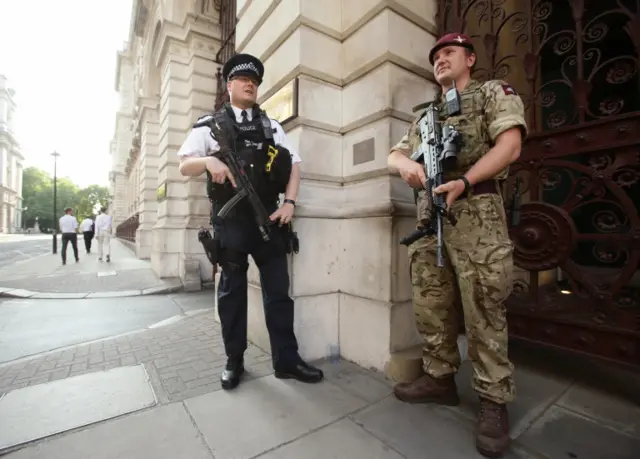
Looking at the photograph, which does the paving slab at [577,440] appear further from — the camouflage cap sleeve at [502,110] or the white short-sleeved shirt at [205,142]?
the white short-sleeved shirt at [205,142]

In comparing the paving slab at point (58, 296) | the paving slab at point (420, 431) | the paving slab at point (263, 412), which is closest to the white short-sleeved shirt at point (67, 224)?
the paving slab at point (58, 296)

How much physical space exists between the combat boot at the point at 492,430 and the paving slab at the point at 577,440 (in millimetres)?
183

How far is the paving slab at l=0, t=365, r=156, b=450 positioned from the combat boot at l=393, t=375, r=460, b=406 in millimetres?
1716

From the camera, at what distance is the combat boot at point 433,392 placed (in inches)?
84.3

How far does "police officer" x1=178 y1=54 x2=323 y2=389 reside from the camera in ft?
7.79

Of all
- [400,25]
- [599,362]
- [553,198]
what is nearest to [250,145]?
[400,25]

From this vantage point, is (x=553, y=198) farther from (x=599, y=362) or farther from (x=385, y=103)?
(x=385, y=103)

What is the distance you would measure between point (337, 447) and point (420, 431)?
504 millimetres

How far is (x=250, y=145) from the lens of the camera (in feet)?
7.93

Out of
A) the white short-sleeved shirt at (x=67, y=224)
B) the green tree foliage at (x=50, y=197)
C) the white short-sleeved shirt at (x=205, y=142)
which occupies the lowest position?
the white short-sleeved shirt at (x=67, y=224)

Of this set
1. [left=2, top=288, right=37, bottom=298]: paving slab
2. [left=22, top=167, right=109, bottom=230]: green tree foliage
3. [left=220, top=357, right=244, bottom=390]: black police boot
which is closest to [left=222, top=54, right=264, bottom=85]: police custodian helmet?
[left=220, top=357, right=244, bottom=390]: black police boot

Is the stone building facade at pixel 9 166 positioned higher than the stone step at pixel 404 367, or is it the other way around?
the stone building facade at pixel 9 166

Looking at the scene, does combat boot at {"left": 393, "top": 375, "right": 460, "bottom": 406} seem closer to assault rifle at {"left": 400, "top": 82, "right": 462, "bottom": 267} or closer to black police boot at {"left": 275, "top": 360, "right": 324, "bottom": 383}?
black police boot at {"left": 275, "top": 360, "right": 324, "bottom": 383}

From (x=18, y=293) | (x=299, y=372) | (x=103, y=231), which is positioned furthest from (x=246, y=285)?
(x=103, y=231)
